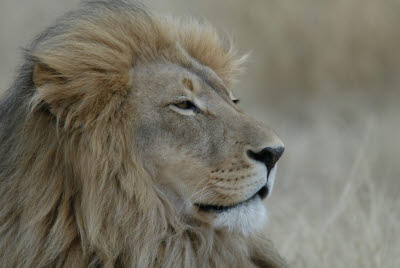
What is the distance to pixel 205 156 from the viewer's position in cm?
301

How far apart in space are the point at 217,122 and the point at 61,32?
2.70ft

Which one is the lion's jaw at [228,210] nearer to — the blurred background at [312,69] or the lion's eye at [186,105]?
the lion's eye at [186,105]

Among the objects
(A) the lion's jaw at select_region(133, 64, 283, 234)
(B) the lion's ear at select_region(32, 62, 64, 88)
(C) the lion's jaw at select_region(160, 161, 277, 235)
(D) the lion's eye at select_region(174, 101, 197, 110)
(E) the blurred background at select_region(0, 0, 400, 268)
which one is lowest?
(E) the blurred background at select_region(0, 0, 400, 268)

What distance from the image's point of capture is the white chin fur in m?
2.99

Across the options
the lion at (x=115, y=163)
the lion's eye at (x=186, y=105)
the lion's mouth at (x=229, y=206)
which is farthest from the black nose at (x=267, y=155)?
the lion's eye at (x=186, y=105)

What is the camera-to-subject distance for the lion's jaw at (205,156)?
2957 millimetres

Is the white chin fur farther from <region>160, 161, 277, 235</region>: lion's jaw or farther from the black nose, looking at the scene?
the black nose

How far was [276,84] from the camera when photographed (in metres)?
9.80

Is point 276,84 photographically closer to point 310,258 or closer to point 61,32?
point 310,258

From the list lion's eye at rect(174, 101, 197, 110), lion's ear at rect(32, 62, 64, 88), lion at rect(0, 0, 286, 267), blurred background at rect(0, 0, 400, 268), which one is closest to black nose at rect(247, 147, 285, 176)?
lion at rect(0, 0, 286, 267)

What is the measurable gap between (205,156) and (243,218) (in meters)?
0.32

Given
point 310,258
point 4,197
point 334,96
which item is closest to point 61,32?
point 4,197

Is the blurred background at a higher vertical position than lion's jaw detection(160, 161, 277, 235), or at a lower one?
lower

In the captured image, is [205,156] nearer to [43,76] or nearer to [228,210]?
[228,210]
